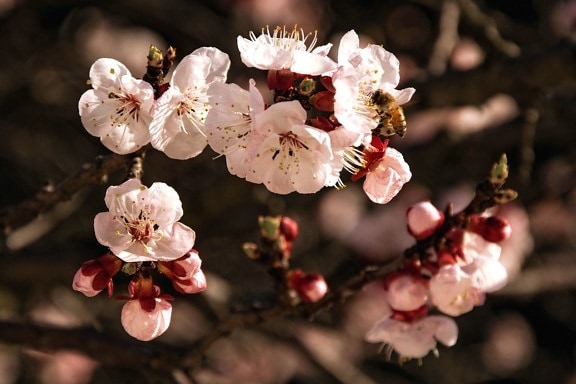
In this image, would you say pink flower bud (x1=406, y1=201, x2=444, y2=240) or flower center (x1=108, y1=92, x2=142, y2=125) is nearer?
flower center (x1=108, y1=92, x2=142, y2=125)

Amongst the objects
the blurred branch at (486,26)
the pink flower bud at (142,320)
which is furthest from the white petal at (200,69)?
the blurred branch at (486,26)

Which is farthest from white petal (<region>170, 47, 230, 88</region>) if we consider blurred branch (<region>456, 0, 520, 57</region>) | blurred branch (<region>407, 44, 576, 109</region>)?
blurred branch (<region>456, 0, 520, 57</region>)

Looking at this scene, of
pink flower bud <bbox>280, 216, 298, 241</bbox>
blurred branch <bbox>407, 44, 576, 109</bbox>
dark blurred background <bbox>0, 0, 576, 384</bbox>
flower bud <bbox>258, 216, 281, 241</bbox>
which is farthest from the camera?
dark blurred background <bbox>0, 0, 576, 384</bbox>

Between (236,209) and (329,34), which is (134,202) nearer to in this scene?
(236,209)

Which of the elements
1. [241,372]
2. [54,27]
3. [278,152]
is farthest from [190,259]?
[54,27]

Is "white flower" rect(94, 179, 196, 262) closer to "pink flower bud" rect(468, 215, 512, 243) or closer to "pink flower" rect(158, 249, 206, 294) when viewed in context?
"pink flower" rect(158, 249, 206, 294)

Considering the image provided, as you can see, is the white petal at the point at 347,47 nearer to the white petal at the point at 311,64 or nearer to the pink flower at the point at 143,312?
the white petal at the point at 311,64

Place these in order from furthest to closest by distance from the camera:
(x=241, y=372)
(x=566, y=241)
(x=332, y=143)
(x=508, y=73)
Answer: (x=566, y=241) → (x=241, y=372) → (x=508, y=73) → (x=332, y=143)

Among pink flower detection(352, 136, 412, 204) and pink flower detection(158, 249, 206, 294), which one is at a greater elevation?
pink flower detection(352, 136, 412, 204)
